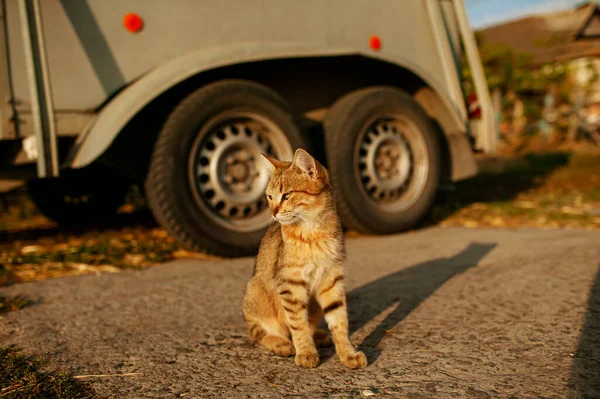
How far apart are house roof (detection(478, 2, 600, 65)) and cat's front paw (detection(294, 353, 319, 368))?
19.3m

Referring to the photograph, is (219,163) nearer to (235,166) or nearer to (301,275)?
(235,166)

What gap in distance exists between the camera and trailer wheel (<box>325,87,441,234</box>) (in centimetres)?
470

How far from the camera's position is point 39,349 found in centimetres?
242

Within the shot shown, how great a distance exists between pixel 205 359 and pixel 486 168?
8.64m

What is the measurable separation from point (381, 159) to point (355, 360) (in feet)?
10.1

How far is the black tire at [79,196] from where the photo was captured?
18.3 feet

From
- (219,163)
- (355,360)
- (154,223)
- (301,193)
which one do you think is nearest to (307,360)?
(355,360)

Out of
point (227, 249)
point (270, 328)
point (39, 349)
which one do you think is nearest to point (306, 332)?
point (270, 328)

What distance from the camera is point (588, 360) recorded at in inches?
81.4

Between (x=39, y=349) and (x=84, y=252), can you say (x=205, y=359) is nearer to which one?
(x=39, y=349)

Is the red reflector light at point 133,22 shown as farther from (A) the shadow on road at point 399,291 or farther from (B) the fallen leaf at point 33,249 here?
(A) the shadow on road at point 399,291

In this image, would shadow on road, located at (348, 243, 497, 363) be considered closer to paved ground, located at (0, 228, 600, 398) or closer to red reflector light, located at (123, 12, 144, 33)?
paved ground, located at (0, 228, 600, 398)

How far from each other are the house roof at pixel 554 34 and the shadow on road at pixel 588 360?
18.6 m

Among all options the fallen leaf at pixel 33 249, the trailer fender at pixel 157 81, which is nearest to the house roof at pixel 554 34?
the trailer fender at pixel 157 81
